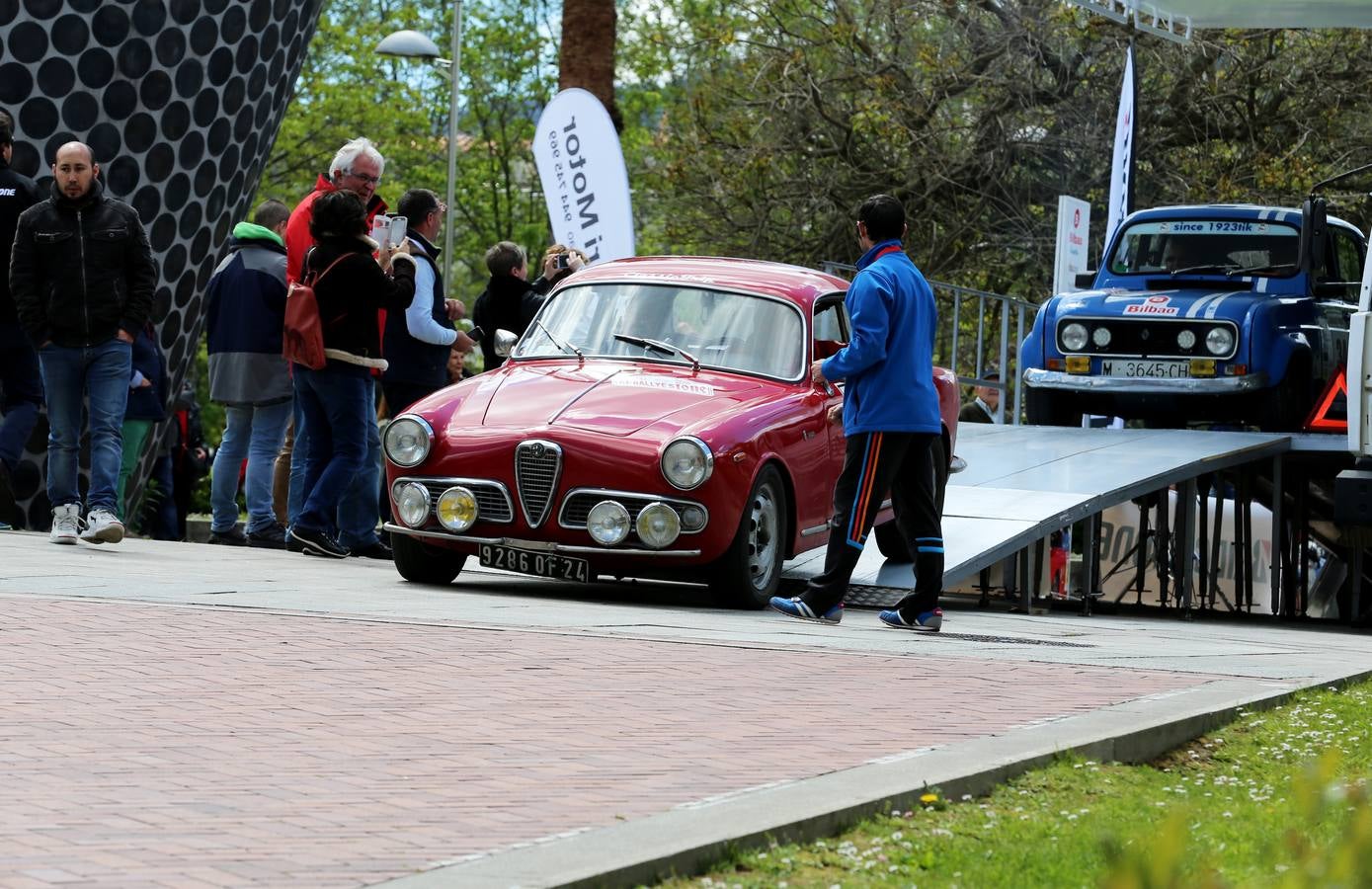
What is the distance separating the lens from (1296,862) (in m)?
2.12

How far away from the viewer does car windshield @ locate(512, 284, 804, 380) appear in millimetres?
11031

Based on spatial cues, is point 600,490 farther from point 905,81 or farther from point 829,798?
point 905,81

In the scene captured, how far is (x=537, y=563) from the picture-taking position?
33.2 ft

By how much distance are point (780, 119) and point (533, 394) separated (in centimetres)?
1948

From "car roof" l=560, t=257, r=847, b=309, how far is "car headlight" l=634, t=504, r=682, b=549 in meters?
1.88

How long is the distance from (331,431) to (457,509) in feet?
5.47

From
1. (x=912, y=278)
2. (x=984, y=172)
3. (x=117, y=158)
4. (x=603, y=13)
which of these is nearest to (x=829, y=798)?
(x=912, y=278)

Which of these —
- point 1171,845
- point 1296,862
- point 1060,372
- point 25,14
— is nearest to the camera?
point 1171,845

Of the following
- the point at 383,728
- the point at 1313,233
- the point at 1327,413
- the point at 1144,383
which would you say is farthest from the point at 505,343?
the point at 1313,233

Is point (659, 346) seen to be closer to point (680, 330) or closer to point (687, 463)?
point (680, 330)

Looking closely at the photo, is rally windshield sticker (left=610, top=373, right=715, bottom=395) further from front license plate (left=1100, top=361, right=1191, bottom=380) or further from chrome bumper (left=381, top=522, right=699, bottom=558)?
front license plate (left=1100, top=361, right=1191, bottom=380)

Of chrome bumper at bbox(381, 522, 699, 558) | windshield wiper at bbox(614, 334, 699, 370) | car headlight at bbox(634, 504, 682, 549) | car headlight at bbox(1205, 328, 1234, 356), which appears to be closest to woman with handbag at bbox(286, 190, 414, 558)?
chrome bumper at bbox(381, 522, 699, 558)

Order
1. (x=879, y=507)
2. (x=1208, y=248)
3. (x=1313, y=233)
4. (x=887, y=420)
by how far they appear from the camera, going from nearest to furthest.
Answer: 1. (x=887, y=420)
2. (x=879, y=507)
3. (x=1313, y=233)
4. (x=1208, y=248)

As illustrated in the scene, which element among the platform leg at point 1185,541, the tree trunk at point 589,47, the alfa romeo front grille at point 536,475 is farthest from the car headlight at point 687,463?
the tree trunk at point 589,47
